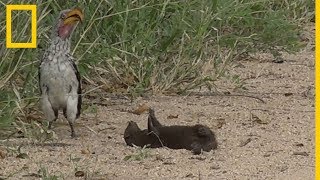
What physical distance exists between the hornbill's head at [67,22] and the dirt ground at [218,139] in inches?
20.8

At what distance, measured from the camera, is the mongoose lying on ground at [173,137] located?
17.8 ft

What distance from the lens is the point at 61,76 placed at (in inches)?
222

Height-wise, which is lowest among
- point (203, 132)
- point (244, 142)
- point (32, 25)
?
point (244, 142)

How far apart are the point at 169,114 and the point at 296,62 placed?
7.72 feet

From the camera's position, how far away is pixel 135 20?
6969 millimetres

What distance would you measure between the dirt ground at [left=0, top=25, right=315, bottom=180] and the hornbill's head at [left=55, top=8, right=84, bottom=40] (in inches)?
20.8

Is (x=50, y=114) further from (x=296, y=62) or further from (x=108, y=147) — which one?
(x=296, y=62)

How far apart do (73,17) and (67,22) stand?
5 centimetres

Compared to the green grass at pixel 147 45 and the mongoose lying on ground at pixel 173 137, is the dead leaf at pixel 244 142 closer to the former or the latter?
the mongoose lying on ground at pixel 173 137

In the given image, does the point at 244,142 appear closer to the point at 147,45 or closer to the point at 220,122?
the point at 220,122

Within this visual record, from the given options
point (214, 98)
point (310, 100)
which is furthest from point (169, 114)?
point (310, 100)

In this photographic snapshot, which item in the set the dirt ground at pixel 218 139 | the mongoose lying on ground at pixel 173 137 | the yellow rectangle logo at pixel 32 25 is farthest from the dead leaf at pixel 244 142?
the yellow rectangle logo at pixel 32 25

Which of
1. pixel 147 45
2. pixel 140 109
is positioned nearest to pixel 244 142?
pixel 140 109

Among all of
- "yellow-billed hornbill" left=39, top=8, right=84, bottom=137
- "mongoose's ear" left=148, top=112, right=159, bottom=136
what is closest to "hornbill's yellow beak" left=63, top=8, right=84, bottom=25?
"yellow-billed hornbill" left=39, top=8, right=84, bottom=137
